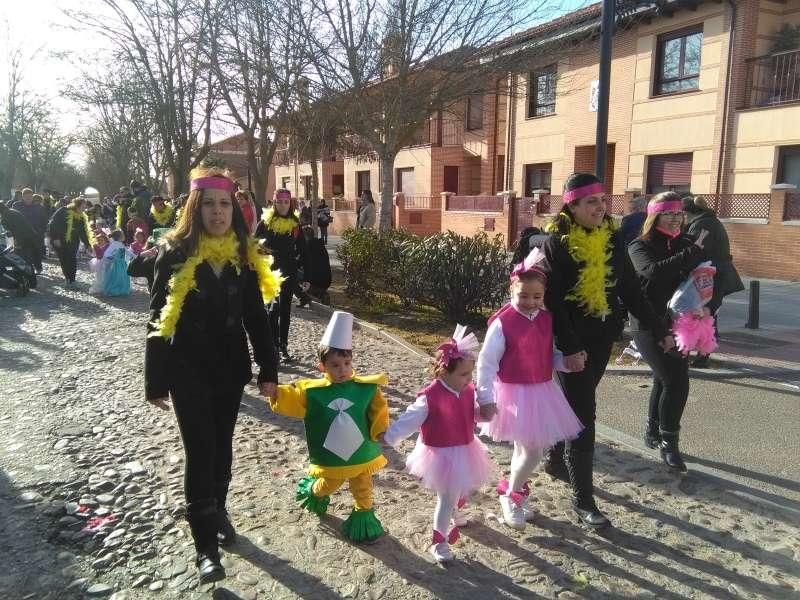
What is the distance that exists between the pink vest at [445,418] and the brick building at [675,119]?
9269mm

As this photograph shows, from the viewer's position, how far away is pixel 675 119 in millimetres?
17547

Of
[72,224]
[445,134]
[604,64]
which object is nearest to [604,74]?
[604,64]

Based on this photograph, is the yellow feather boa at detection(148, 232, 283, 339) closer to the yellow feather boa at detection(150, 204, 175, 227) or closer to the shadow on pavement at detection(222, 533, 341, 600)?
the shadow on pavement at detection(222, 533, 341, 600)

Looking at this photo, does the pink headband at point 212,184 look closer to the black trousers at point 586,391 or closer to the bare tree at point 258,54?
the black trousers at point 586,391

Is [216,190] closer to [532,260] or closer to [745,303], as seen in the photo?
[532,260]

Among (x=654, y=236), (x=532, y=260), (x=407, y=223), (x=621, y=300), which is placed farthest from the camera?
(x=407, y=223)

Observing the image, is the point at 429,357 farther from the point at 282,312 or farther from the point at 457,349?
the point at 457,349

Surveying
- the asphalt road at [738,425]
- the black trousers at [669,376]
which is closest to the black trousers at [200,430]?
the black trousers at [669,376]

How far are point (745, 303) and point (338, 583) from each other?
10347 mm

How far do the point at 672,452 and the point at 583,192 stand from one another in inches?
77.3

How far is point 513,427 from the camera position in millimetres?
3375

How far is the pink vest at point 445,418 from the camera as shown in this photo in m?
3.11

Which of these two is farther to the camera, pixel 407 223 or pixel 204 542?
pixel 407 223

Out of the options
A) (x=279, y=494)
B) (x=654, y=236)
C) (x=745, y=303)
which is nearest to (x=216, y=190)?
(x=279, y=494)
